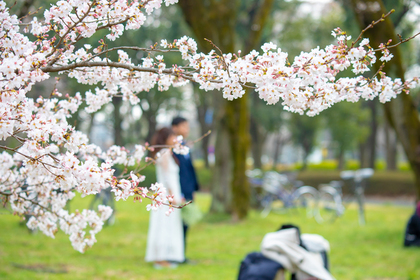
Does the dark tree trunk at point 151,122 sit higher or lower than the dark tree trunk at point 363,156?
higher

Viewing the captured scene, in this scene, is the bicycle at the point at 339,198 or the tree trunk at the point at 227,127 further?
the bicycle at the point at 339,198

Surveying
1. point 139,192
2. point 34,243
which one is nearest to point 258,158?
point 34,243

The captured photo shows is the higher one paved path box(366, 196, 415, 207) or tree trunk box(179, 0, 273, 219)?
tree trunk box(179, 0, 273, 219)

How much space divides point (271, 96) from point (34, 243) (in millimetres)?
5690

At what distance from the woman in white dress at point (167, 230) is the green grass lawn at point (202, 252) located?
0.55 feet

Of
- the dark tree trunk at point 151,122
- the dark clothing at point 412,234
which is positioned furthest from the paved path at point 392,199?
the dark tree trunk at point 151,122

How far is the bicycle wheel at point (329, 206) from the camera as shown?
384 inches

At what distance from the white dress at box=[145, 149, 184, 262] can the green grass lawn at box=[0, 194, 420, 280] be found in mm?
192

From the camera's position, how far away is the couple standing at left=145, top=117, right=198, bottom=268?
16.9 ft

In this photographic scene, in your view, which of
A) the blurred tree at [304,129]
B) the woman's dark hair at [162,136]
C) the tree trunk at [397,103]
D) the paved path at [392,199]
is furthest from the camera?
the blurred tree at [304,129]

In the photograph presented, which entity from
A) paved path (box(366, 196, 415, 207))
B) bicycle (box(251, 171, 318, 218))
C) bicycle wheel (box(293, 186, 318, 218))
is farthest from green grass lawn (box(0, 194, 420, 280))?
paved path (box(366, 196, 415, 207))

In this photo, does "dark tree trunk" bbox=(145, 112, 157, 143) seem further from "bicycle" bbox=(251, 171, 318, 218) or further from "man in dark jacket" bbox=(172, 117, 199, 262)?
"man in dark jacket" bbox=(172, 117, 199, 262)

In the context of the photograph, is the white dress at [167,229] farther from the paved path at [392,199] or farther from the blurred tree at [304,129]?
the blurred tree at [304,129]

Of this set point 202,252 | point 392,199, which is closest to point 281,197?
point 202,252
